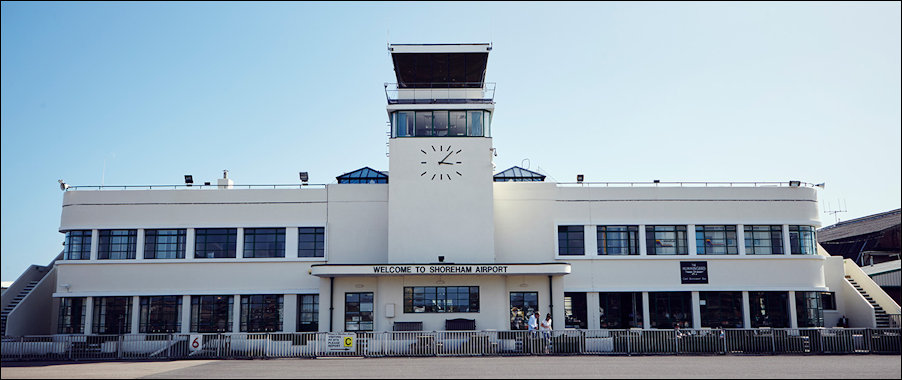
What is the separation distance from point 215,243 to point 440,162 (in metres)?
10.2

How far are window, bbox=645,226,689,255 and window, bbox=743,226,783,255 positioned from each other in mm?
2722

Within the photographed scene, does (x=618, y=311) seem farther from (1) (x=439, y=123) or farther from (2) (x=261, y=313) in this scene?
(2) (x=261, y=313)

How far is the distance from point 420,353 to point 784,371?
36.5ft

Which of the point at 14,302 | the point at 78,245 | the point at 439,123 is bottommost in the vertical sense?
the point at 14,302

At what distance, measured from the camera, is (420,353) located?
23969mm

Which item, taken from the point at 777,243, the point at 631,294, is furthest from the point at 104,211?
the point at 777,243

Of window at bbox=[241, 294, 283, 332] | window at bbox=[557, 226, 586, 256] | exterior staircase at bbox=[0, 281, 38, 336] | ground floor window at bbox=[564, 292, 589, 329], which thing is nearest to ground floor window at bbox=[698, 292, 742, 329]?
ground floor window at bbox=[564, 292, 589, 329]

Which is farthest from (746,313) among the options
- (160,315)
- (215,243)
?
(160,315)

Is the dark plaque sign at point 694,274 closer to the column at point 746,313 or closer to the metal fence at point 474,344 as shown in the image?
the column at point 746,313

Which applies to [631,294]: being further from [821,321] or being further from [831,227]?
[831,227]

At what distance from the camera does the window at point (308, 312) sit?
29.9 metres

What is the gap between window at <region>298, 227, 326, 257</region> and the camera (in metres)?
30.2

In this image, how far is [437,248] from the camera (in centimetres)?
2936

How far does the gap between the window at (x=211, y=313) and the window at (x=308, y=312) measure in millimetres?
2844
